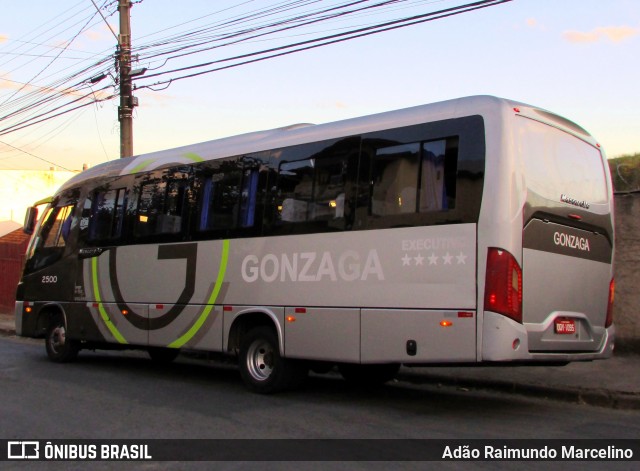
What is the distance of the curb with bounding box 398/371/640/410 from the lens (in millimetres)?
7867

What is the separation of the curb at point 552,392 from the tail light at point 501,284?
237cm

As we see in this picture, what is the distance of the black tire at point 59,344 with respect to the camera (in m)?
12.0

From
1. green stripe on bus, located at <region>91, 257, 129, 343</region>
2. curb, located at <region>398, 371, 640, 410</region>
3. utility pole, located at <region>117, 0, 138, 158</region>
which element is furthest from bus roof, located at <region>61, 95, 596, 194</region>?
utility pole, located at <region>117, 0, 138, 158</region>

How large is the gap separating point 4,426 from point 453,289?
4.82m

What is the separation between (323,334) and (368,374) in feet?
6.06

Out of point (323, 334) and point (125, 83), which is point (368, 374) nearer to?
point (323, 334)

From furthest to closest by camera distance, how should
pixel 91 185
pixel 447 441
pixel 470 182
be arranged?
pixel 91 185 < pixel 470 182 < pixel 447 441

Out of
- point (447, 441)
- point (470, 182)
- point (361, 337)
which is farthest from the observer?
point (361, 337)

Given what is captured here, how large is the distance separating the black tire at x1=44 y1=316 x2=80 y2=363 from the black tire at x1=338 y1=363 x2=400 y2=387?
213 inches

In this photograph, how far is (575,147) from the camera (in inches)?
302

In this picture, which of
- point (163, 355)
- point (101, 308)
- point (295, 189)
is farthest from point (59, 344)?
point (295, 189)

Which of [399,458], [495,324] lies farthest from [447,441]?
[495,324]

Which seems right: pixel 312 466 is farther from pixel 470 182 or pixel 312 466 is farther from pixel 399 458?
pixel 470 182

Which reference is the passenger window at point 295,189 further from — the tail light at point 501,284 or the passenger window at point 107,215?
the passenger window at point 107,215
